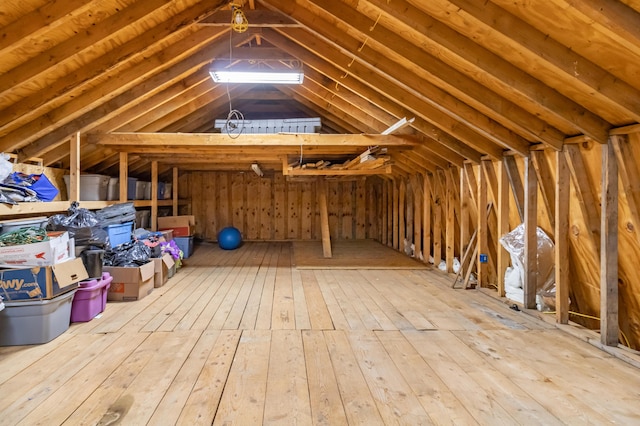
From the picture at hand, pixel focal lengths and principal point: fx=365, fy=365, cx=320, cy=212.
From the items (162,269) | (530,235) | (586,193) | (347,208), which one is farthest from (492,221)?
(347,208)

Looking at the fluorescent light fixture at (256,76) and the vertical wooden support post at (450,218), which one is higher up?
the fluorescent light fixture at (256,76)

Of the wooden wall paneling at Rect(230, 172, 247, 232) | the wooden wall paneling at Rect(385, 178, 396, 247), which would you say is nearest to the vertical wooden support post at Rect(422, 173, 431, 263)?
the wooden wall paneling at Rect(385, 178, 396, 247)

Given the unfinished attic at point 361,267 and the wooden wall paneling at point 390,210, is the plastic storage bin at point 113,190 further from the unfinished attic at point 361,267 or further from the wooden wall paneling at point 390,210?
the wooden wall paneling at point 390,210

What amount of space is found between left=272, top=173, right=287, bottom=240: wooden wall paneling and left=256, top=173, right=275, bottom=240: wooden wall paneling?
0.08 meters

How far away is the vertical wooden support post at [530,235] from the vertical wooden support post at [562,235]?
367mm

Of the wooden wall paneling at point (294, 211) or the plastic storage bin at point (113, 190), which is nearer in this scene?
the plastic storage bin at point (113, 190)

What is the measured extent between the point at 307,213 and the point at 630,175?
7.38 meters

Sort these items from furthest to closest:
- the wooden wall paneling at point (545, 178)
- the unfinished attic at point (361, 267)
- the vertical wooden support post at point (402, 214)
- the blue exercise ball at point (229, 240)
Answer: the blue exercise ball at point (229, 240)
the vertical wooden support post at point (402, 214)
the wooden wall paneling at point (545, 178)
the unfinished attic at point (361, 267)

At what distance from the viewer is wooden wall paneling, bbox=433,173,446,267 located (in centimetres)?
573

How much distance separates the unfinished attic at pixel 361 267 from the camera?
6.61ft

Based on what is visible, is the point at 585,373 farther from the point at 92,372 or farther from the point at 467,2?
the point at 92,372

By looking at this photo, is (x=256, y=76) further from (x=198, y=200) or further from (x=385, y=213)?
(x=198, y=200)

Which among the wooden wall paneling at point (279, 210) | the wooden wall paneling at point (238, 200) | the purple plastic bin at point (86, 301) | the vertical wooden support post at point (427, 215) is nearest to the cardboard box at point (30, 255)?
the purple plastic bin at point (86, 301)

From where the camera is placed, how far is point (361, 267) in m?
5.81
